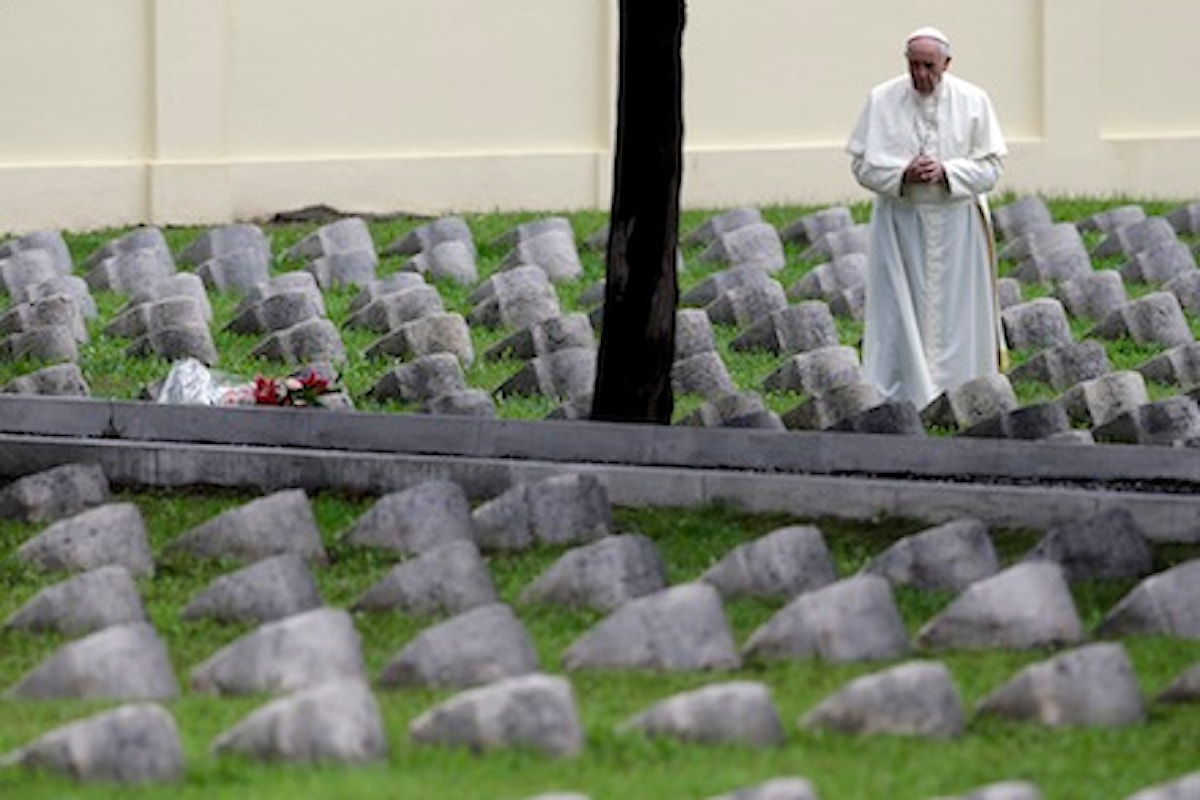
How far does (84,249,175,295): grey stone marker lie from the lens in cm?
2100

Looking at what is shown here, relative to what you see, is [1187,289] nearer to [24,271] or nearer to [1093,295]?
[1093,295]

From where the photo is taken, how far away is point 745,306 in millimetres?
19906

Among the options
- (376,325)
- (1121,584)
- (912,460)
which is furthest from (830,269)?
(1121,584)

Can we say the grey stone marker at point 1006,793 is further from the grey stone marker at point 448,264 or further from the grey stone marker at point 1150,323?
the grey stone marker at point 448,264

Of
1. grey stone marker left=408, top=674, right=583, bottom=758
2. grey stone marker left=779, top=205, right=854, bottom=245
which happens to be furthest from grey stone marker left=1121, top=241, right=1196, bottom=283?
grey stone marker left=408, top=674, right=583, bottom=758

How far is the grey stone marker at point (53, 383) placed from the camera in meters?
17.4

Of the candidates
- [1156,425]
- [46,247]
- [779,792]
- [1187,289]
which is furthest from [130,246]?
[779,792]

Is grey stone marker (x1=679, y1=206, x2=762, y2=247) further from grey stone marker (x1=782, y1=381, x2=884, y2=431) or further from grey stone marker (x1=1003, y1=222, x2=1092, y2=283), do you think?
grey stone marker (x1=782, y1=381, x2=884, y2=431)

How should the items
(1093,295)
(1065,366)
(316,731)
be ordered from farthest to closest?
1. (1093,295)
2. (1065,366)
3. (316,731)

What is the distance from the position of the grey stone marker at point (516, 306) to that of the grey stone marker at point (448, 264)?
109 cm

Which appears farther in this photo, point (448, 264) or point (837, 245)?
point (837, 245)

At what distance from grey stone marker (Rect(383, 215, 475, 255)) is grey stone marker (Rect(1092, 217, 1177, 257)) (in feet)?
11.4

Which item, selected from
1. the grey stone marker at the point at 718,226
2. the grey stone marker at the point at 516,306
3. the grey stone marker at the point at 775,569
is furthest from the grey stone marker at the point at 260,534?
the grey stone marker at the point at 718,226

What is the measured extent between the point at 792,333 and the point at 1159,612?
7.52m
